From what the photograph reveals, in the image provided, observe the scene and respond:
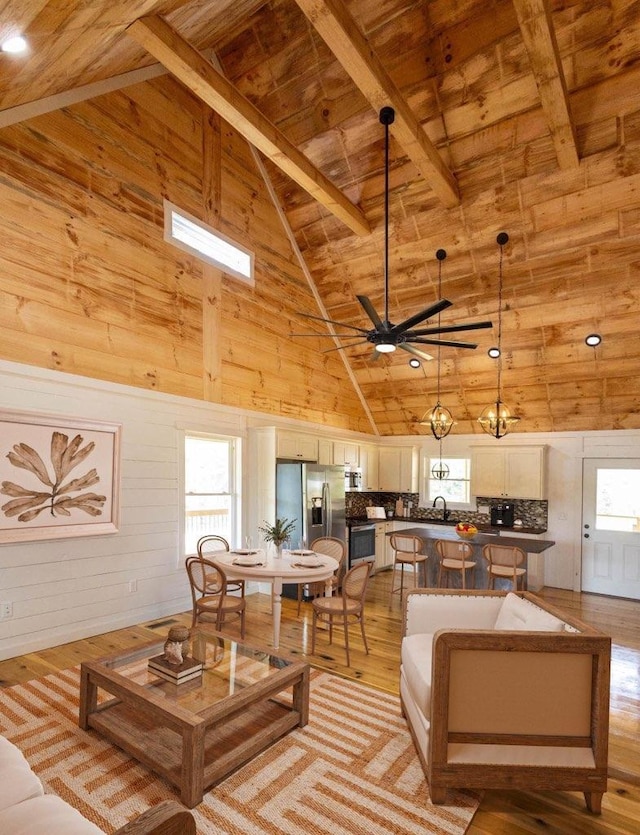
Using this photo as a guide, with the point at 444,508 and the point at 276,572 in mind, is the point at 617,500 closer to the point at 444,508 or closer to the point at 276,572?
the point at 444,508

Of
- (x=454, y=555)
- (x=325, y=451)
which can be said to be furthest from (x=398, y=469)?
(x=454, y=555)

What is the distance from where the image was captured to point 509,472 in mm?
7816

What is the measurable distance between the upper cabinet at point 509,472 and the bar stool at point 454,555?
188 centimetres

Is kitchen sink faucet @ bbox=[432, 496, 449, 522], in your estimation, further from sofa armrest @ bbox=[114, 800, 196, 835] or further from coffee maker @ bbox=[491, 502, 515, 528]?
sofa armrest @ bbox=[114, 800, 196, 835]

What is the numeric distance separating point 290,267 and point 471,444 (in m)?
4.23

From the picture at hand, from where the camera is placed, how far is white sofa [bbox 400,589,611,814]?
243 centimetres

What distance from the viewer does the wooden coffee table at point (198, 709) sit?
8.11 ft

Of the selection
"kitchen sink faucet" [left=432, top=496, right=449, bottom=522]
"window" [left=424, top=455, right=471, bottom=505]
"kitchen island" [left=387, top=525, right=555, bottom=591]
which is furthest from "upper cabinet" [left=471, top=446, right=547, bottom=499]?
"kitchen island" [left=387, top=525, right=555, bottom=591]

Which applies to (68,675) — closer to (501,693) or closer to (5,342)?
(5,342)

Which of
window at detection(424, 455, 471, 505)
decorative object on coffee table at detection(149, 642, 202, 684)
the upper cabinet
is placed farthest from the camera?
window at detection(424, 455, 471, 505)

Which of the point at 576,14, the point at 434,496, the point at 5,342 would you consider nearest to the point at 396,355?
the point at 434,496

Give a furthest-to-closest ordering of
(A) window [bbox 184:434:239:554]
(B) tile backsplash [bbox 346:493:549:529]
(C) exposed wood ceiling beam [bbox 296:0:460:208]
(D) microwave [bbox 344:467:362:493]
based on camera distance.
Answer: (D) microwave [bbox 344:467:362:493] < (B) tile backsplash [bbox 346:493:549:529] < (A) window [bbox 184:434:239:554] < (C) exposed wood ceiling beam [bbox 296:0:460:208]

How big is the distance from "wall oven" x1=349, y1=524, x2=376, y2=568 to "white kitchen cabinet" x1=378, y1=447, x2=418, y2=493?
1228 millimetres

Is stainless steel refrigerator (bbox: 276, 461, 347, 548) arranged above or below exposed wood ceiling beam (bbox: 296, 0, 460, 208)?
below
